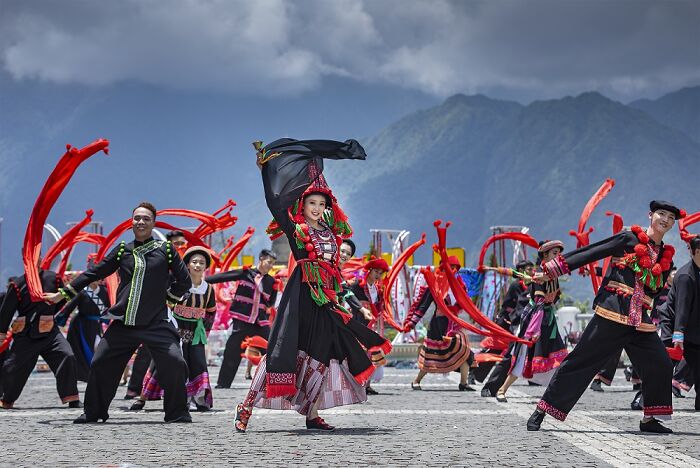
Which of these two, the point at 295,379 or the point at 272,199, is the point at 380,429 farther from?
the point at 272,199

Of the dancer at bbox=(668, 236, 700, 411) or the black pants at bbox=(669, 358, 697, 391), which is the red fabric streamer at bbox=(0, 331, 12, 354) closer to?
the dancer at bbox=(668, 236, 700, 411)

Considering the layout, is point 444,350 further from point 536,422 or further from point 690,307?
point 536,422

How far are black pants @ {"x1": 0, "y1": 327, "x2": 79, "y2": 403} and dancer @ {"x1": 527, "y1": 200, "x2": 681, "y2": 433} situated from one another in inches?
213

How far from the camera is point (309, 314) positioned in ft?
29.6

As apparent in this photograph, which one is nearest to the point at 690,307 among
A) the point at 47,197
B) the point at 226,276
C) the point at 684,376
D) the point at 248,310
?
the point at 684,376

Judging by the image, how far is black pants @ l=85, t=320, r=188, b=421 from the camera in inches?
382

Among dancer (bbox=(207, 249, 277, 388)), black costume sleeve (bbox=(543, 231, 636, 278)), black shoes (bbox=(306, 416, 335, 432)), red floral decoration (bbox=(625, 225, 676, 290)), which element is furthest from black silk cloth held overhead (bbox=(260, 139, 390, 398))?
dancer (bbox=(207, 249, 277, 388))

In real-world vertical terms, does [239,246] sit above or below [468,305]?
above

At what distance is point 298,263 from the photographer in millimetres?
9031

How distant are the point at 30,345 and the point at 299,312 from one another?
14.5 feet

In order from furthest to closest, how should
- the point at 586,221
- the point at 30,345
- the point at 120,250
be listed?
the point at 30,345 < the point at 586,221 < the point at 120,250

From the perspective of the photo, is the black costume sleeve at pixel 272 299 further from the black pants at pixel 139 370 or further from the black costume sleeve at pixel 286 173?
the black costume sleeve at pixel 286 173

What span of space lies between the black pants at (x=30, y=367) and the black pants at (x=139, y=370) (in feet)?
2.42

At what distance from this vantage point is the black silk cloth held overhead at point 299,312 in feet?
29.2
